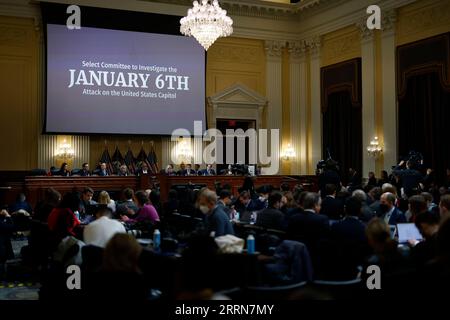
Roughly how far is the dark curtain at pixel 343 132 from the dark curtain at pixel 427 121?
1766 mm

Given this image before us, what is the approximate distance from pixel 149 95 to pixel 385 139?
7110mm

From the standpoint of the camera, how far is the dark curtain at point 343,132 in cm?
1578

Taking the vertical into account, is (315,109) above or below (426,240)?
above

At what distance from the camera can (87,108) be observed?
15.6 metres

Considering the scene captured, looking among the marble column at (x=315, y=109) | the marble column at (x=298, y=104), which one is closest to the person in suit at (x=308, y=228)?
the marble column at (x=315, y=109)

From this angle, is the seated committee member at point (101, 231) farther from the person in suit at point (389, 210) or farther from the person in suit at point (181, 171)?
the person in suit at point (181, 171)

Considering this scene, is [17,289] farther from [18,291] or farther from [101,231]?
[101,231]

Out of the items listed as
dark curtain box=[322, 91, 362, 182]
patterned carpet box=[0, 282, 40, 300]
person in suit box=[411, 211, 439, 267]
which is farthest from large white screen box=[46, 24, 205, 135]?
person in suit box=[411, 211, 439, 267]

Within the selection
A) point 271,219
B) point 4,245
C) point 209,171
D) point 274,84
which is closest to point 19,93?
point 209,171

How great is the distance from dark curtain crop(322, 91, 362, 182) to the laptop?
35.2ft

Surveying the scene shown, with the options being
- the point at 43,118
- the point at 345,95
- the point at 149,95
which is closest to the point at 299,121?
the point at 345,95

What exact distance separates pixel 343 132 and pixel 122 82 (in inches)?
272

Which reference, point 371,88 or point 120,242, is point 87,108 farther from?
point 120,242

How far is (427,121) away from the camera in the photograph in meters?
13.3
